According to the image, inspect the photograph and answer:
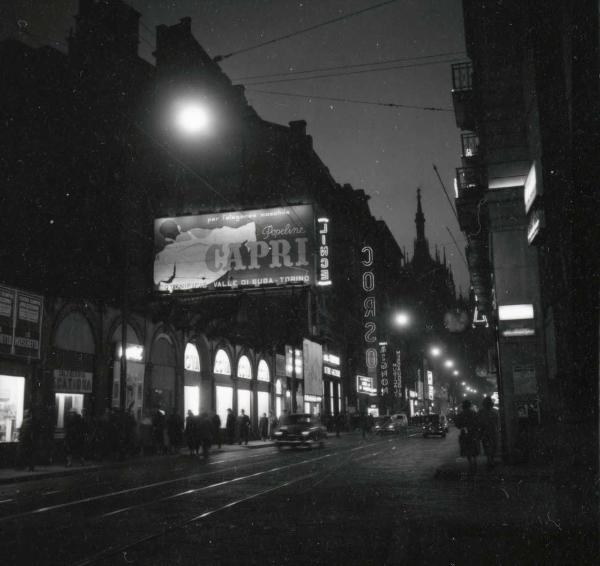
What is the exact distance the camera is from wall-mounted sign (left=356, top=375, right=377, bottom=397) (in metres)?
75.3

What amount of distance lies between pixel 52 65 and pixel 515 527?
2573cm

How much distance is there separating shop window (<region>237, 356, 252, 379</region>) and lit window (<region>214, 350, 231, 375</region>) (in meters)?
1.68

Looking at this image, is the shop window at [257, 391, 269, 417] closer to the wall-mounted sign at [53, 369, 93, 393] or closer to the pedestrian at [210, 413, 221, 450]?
the pedestrian at [210, 413, 221, 450]

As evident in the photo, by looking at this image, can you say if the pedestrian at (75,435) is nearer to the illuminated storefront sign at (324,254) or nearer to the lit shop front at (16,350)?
the lit shop front at (16,350)

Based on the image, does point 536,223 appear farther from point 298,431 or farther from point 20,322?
point 298,431

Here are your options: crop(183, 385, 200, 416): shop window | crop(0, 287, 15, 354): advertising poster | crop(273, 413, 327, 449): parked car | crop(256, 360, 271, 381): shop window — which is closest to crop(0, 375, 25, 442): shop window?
crop(0, 287, 15, 354): advertising poster

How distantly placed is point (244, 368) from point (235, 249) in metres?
11.7

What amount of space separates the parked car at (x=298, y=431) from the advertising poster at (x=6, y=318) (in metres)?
14.0

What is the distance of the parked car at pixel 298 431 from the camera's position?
32.4 metres

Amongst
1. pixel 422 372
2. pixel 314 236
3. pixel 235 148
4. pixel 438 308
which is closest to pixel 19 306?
pixel 314 236

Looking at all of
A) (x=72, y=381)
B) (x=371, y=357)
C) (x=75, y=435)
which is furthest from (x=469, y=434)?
(x=371, y=357)

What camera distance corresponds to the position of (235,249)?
33.4m

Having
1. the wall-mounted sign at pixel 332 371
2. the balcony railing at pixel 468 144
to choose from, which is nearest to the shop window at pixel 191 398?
the balcony railing at pixel 468 144

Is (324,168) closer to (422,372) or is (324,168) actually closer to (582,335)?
(582,335)
